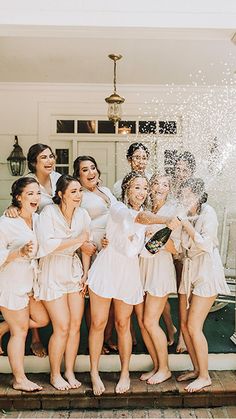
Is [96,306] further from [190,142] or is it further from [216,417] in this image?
[190,142]

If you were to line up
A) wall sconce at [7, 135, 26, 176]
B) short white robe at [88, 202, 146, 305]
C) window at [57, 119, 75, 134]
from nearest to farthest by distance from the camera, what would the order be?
short white robe at [88, 202, 146, 305]
wall sconce at [7, 135, 26, 176]
window at [57, 119, 75, 134]

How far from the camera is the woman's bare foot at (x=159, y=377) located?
12.2 ft

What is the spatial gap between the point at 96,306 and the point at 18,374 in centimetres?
85

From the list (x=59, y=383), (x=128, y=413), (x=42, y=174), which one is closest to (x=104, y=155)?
(x=42, y=174)

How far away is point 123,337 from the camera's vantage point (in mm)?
3596

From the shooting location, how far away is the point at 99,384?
3615 mm

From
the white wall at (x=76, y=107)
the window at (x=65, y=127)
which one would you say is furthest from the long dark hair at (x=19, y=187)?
the window at (x=65, y=127)

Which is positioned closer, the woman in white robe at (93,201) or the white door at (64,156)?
the woman in white robe at (93,201)

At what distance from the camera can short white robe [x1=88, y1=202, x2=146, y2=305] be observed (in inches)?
135

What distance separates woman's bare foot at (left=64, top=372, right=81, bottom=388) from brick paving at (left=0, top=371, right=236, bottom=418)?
4 centimetres

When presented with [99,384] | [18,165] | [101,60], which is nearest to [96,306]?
[99,384]

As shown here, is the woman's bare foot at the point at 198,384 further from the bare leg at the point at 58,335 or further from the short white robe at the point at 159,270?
the bare leg at the point at 58,335

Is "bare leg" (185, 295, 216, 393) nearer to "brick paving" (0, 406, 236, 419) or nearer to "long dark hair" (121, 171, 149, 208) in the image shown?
"brick paving" (0, 406, 236, 419)

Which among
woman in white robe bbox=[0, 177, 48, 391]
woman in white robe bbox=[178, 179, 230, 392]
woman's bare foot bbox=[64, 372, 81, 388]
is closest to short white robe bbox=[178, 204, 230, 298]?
woman in white robe bbox=[178, 179, 230, 392]
